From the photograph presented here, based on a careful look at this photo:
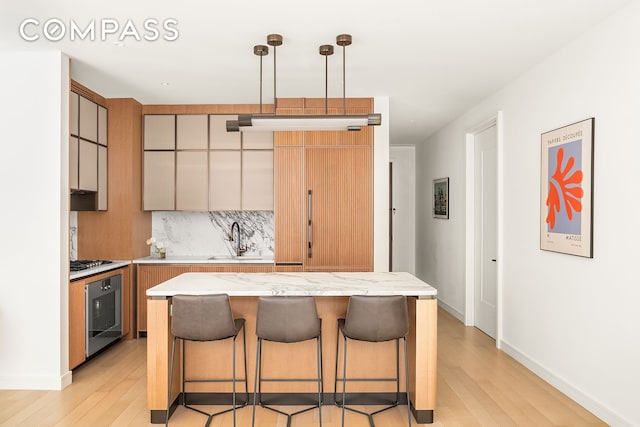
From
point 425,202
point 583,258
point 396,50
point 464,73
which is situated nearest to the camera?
point 583,258

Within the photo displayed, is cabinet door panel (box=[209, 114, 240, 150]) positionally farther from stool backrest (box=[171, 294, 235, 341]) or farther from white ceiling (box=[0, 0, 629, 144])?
stool backrest (box=[171, 294, 235, 341])

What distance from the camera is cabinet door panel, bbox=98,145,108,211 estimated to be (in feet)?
15.8

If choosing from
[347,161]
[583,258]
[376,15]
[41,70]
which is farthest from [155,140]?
[583,258]

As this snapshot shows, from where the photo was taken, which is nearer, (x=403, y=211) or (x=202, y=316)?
(x=202, y=316)

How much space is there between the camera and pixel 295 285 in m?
3.15

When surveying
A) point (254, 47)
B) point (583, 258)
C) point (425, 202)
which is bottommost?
point (583, 258)

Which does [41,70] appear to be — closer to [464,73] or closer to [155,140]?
[155,140]

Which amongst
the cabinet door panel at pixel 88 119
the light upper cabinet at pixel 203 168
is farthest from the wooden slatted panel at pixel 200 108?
the cabinet door panel at pixel 88 119

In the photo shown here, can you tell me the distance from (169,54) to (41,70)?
1.06 meters

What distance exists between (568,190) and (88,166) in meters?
4.43

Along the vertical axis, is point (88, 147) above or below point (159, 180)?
above

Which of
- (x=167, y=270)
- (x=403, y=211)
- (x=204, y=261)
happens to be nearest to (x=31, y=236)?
(x=167, y=270)

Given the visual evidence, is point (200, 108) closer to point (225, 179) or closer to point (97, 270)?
point (225, 179)

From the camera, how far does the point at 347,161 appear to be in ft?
16.0
